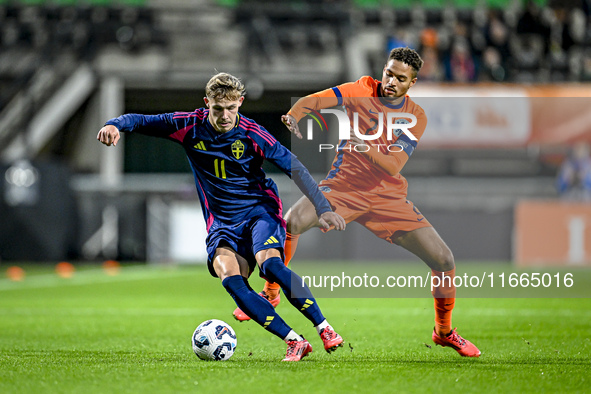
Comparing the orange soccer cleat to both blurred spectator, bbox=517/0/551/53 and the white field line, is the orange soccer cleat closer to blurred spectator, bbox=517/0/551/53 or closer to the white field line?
the white field line

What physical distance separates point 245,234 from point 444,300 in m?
1.31

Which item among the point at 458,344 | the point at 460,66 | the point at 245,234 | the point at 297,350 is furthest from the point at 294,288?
the point at 460,66

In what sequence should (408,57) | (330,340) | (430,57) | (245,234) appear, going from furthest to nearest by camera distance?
(430,57) → (408,57) → (245,234) → (330,340)

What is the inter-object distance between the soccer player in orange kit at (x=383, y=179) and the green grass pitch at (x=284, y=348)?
496 mm

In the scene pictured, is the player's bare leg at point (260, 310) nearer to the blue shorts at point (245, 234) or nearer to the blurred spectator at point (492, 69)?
the blue shorts at point (245, 234)

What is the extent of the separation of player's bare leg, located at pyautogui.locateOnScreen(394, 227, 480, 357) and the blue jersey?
0.91 meters

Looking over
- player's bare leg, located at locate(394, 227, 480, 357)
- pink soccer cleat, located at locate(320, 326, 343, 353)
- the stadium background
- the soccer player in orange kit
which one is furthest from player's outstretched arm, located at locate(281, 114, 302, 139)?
the stadium background

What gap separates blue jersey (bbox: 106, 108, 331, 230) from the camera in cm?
481

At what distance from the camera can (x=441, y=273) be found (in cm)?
511

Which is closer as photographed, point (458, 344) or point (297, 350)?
point (297, 350)

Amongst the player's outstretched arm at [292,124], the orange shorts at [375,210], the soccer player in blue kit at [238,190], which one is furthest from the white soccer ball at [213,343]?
the player's outstretched arm at [292,124]

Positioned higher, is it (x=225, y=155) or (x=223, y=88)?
(x=223, y=88)

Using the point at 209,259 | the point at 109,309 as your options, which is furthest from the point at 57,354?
the point at 109,309

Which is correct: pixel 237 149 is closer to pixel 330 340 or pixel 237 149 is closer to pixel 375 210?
pixel 375 210
